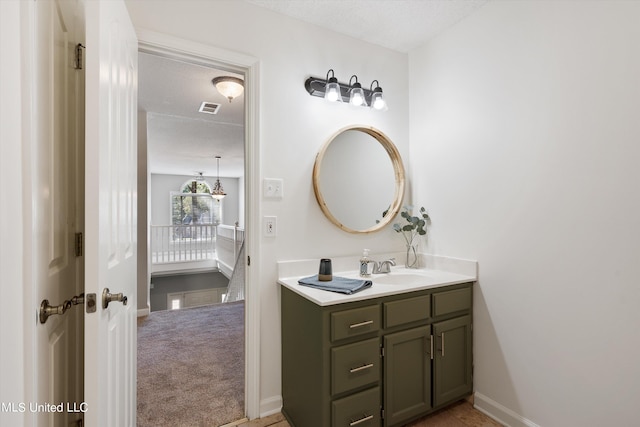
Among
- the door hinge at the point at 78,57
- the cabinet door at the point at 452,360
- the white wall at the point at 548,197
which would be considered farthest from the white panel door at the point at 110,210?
the white wall at the point at 548,197

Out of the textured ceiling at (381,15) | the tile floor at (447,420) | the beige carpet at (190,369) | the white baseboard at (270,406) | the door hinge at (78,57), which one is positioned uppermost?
the textured ceiling at (381,15)

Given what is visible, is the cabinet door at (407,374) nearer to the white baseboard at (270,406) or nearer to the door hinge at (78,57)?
the white baseboard at (270,406)

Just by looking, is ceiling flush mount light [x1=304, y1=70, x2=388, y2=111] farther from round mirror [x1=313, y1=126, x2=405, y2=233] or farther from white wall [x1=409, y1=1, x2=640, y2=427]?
white wall [x1=409, y1=1, x2=640, y2=427]

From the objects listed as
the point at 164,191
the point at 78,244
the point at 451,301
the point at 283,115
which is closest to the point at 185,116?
the point at 283,115

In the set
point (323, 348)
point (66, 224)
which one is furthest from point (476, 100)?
point (66, 224)

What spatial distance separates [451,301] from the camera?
1.85 m

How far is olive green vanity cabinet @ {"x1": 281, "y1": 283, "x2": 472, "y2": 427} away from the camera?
1.47 metres

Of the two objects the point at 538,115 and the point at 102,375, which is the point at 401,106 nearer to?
the point at 538,115

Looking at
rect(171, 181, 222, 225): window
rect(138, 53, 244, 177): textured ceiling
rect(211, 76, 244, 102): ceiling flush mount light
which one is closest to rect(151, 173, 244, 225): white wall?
rect(171, 181, 222, 225): window

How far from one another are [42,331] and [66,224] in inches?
15.4

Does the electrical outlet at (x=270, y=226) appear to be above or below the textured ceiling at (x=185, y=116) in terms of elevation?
below

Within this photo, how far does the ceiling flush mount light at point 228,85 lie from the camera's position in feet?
9.21

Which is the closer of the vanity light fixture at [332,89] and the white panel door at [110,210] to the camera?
the white panel door at [110,210]

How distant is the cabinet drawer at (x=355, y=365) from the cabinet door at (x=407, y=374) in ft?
0.24
